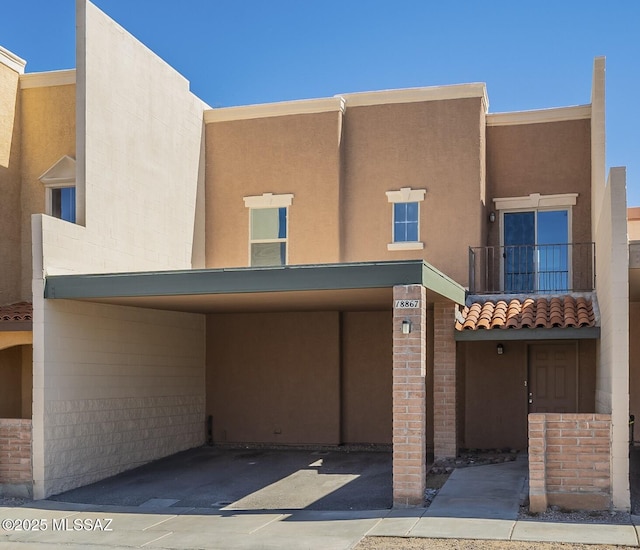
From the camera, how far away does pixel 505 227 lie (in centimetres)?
1762

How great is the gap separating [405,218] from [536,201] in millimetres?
2797

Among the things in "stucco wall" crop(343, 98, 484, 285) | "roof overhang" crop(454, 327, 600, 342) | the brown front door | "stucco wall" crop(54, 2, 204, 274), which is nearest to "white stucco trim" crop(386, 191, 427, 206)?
"stucco wall" crop(343, 98, 484, 285)

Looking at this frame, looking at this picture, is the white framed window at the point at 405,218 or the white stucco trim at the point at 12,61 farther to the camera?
the white framed window at the point at 405,218

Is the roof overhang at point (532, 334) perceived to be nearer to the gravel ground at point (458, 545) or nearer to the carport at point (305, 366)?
the carport at point (305, 366)

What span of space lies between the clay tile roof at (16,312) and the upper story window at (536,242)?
30.8 feet

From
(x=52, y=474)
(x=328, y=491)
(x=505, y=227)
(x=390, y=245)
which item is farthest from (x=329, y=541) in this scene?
(x=505, y=227)

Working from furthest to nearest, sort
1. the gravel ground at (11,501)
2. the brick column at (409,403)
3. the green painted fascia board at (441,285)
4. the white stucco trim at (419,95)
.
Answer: the white stucco trim at (419,95)
the gravel ground at (11,501)
the green painted fascia board at (441,285)
the brick column at (409,403)

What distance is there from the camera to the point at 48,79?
658 inches

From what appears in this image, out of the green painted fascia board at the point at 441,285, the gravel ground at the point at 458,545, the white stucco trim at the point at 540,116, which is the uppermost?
the white stucco trim at the point at 540,116

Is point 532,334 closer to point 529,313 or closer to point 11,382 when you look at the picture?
point 529,313

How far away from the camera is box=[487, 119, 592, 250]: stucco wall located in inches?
670

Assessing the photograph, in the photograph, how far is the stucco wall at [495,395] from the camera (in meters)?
16.6

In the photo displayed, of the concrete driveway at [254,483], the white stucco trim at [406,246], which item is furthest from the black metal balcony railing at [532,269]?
the concrete driveway at [254,483]

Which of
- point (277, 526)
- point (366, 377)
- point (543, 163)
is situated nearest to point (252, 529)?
point (277, 526)
